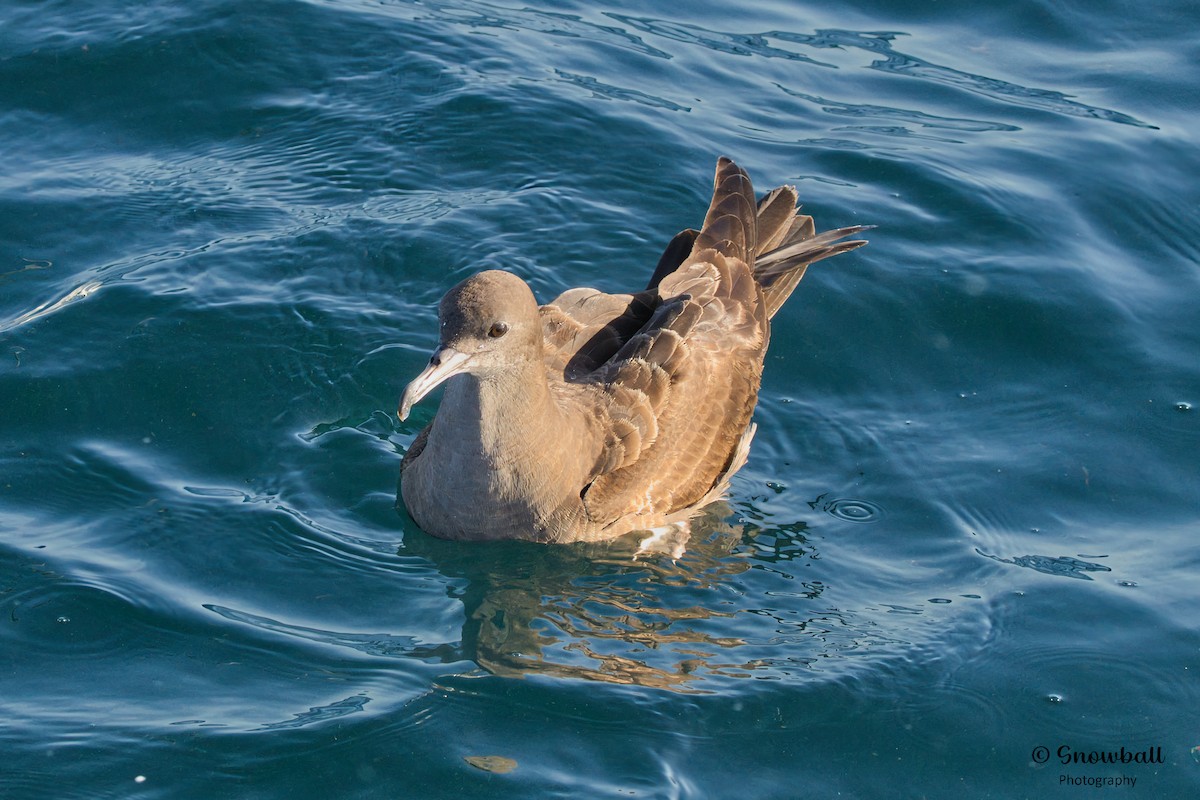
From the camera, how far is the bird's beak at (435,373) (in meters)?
6.06

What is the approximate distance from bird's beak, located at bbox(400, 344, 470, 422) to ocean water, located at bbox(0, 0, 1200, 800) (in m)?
1.01

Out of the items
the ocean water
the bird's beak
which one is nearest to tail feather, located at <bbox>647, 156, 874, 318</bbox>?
the ocean water

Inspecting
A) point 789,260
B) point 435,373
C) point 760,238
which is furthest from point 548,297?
point 435,373

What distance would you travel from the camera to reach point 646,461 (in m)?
7.24

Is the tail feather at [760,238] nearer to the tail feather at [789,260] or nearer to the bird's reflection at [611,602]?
the tail feather at [789,260]

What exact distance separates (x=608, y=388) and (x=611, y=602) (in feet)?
4.16

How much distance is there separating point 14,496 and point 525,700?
285 centimetres

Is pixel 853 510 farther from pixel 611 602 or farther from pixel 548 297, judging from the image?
pixel 548 297

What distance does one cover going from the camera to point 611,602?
21.7 ft

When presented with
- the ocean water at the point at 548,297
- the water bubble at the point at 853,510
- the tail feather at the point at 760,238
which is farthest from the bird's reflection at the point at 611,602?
the tail feather at the point at 760,238

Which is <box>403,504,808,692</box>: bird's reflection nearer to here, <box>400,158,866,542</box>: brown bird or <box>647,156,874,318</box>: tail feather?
<box>400,158,866,542</box>: brown bird

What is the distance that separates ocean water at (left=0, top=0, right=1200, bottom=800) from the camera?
227 inches

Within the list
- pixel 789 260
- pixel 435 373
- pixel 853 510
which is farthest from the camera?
pixel 789 260

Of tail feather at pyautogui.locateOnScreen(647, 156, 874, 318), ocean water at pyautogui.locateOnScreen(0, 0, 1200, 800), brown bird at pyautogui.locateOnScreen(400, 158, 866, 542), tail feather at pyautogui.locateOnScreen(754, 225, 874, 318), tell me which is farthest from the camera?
tail feather at pyautogui.locateOnScreen(754, 225, 874, 318)
